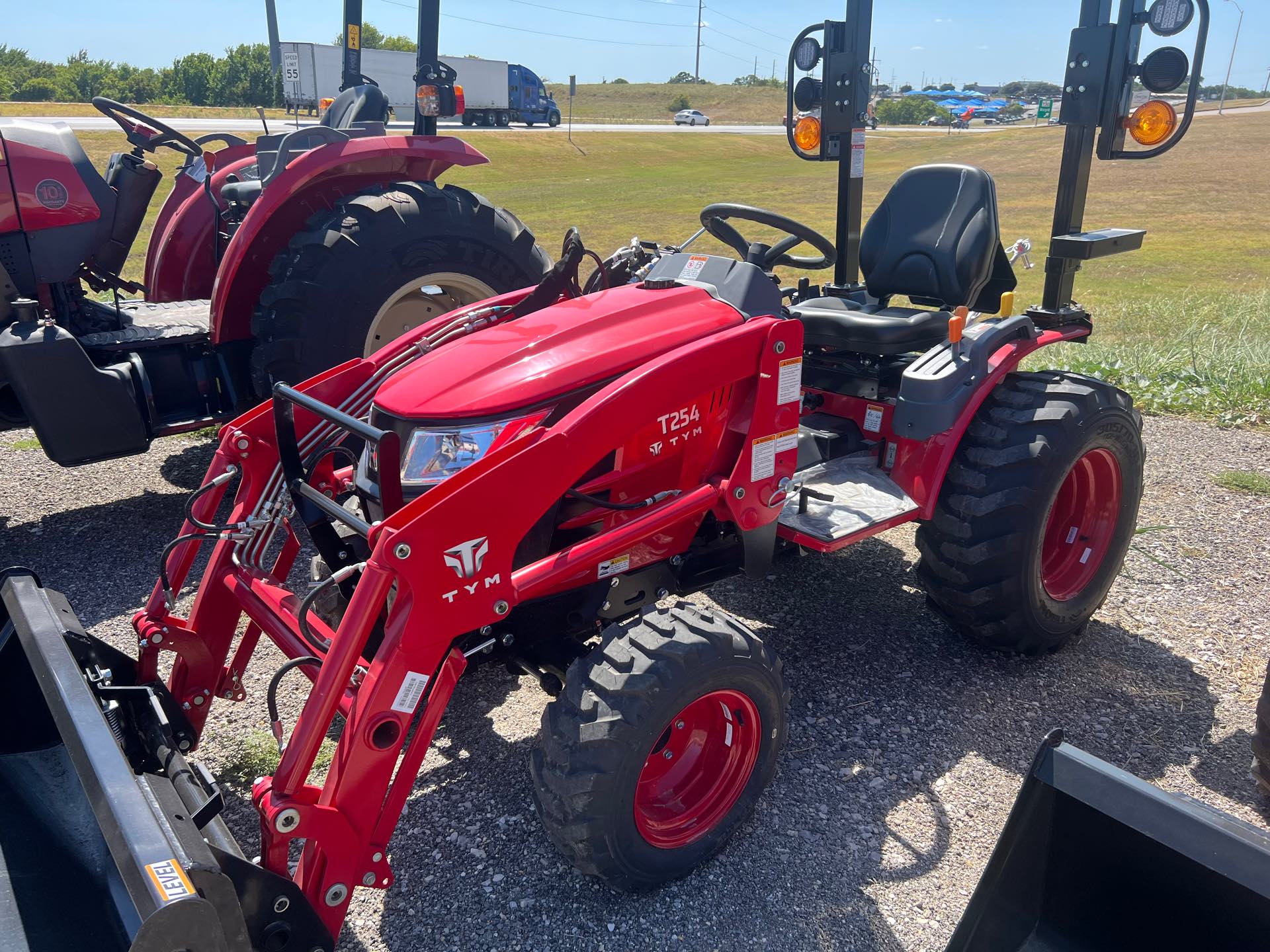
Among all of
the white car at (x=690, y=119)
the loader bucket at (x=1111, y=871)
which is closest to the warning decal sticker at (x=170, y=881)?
the loader bucket at (x=1111, y=871)

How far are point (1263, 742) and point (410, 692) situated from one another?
91.2 inches

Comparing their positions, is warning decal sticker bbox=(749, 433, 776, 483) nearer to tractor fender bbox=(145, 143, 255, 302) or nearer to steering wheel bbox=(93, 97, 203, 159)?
tractor fender bbox=(145, 143, 255, 302)

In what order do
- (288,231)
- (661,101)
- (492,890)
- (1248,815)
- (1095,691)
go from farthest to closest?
(661,101), (288,231), (1095,691), (1248,815), (492,890)

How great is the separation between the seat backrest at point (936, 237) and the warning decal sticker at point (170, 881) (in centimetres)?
324

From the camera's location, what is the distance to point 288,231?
4.77 meters

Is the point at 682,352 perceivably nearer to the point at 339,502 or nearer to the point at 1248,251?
the point at 339,502

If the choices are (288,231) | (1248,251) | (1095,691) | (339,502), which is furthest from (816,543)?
(1248,251)

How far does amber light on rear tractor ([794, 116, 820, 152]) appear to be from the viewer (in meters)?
3.96

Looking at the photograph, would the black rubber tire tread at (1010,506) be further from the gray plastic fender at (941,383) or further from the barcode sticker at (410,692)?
the barcode sticker at (410,692)

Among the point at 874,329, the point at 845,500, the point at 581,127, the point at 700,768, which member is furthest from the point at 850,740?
the point at 581,127

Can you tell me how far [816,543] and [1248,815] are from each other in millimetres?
1387

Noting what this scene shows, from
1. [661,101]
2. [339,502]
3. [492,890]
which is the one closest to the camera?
[492,890]

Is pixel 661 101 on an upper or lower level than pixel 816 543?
upper

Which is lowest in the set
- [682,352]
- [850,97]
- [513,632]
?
[513,632]
